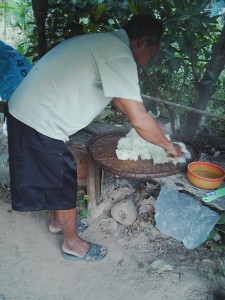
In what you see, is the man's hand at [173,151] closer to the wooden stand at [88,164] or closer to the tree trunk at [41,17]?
the wooden stand at [88,164]

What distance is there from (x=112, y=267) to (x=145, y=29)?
1791 mm

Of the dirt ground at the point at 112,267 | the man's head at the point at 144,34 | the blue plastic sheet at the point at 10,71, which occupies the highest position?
the man's head at the point at 144,34

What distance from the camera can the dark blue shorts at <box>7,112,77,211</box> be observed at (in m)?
2.13

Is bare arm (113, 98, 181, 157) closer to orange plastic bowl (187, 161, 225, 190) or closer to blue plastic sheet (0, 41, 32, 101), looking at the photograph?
orange plastic bowl (187, 161, 225, 190)

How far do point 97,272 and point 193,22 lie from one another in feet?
6.75

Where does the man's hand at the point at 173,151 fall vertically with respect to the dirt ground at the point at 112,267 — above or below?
above

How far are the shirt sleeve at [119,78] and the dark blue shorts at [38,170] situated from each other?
0.57m

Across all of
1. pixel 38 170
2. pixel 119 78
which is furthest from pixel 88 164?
pixel 119 78

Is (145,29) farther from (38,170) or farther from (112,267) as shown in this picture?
(112,267)

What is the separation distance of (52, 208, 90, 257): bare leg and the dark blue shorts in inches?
6.2

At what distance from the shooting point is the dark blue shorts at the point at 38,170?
2129 millimetres

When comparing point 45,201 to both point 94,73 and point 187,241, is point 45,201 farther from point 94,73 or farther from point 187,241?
point 187,241

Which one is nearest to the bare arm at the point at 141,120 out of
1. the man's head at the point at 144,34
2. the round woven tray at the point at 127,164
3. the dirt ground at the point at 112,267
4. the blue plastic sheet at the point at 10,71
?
the round woven tray at the point at 127,164

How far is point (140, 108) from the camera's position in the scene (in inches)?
73.8
